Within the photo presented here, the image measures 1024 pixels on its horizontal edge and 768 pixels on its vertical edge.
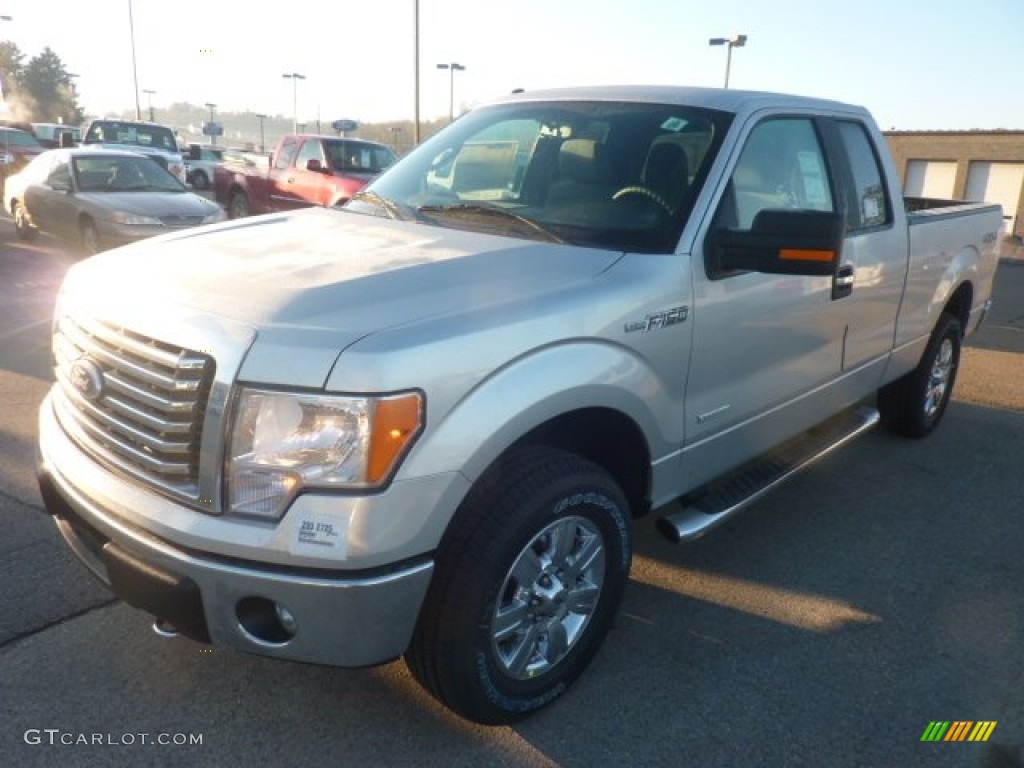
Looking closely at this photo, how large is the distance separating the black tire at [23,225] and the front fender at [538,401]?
12553 mm

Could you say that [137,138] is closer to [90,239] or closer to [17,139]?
[17,139]

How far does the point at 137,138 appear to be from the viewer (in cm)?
2084

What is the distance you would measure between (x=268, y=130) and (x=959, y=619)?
12727 cm

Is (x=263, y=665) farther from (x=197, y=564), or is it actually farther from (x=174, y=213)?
(x=174, y=213)

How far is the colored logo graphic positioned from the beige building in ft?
102

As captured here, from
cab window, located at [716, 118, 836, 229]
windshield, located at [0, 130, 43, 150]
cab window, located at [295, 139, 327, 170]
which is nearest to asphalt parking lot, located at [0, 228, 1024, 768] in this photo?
cab window, located at [716, 118, 836, 229]

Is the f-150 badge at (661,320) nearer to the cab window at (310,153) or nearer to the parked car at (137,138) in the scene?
the cab window at (310,153)

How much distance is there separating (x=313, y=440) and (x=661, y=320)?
1.26 meters

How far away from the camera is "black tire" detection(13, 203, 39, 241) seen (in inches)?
504

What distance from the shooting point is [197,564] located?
2166mm

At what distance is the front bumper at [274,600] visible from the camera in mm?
2125

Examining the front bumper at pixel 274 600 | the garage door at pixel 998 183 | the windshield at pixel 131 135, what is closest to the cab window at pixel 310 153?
the windshield at pixel 131 135

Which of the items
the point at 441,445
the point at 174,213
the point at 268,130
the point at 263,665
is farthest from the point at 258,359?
the point at 268,130

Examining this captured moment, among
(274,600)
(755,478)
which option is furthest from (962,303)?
(274,600)
